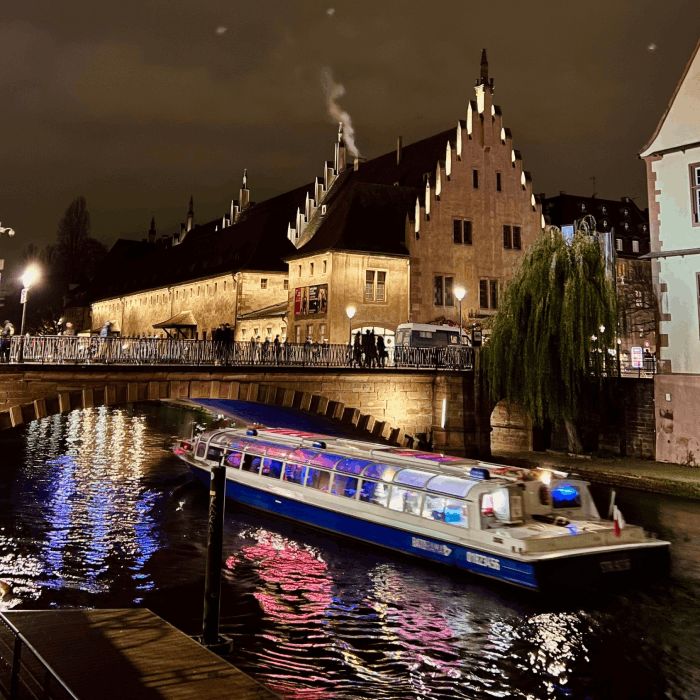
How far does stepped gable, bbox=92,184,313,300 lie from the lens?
5359 cm

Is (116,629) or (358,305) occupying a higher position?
(358,305)

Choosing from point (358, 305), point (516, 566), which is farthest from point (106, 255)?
point (516, 566)

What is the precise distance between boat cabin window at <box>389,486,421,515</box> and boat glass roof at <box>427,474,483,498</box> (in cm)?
54

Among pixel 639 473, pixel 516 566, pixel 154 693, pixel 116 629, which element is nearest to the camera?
pixel 154 693

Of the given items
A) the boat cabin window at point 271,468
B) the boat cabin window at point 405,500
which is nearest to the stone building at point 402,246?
the boat cabin window at point 271,468

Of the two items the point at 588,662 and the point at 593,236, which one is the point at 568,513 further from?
the point at 593,236

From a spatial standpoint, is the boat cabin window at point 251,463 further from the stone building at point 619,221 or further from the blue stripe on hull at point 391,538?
the stone building at point 619,221

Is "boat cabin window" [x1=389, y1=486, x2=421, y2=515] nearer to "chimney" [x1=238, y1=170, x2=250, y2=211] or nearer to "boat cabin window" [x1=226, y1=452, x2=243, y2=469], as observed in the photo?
"boat cabin window" [x1=226, y1=452, x2=243, y2=469]

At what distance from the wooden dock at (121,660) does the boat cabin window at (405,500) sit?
888cm

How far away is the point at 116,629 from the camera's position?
32.8ft

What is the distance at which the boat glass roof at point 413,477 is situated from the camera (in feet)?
60.1

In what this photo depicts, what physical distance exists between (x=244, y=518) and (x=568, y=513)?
10.5 metres

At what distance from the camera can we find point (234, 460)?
2502cm

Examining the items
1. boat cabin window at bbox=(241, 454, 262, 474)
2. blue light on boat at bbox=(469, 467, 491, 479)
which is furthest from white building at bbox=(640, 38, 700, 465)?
boat cabin window at bbox=(241, 454, 262, 474)
